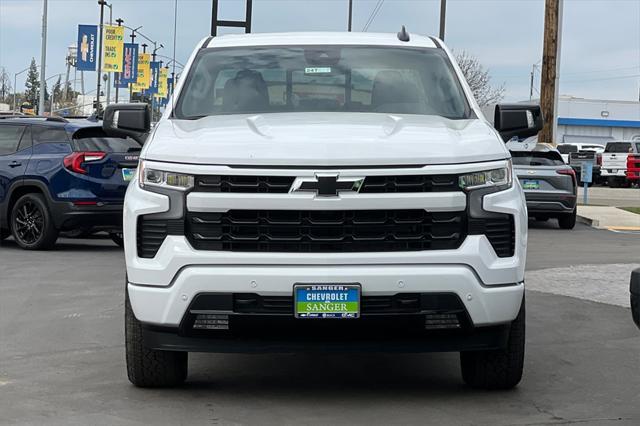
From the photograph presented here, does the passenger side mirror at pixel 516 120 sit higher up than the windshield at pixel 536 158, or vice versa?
the passenger side mirror at pixel 516 120

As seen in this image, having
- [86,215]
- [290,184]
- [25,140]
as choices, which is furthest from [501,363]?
[25,140]

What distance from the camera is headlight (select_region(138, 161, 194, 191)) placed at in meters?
6.00

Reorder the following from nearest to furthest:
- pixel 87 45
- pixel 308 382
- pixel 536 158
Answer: pixel 308 382 < pixel 536 158 < pixel 87 45

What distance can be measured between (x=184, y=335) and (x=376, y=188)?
49.8 inches

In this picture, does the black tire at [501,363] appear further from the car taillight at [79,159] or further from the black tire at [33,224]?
the black tire at [33,224]

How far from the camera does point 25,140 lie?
15.6 meters

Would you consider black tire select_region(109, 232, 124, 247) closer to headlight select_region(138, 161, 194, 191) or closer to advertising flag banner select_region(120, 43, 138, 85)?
headlight select_region(138, 161, 194, 191)

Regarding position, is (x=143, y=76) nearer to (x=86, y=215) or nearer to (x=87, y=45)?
(x=87, y=45)

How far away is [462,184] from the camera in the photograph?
19.7 feet

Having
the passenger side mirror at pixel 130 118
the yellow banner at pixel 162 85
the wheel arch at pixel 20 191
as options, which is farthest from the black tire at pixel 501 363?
the yellow banner at pixel 162 85

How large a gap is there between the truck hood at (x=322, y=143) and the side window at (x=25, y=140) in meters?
9.34

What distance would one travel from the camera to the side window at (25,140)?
612 inches

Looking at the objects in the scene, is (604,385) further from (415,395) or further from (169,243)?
(169,243)

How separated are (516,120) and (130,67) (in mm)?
49760
